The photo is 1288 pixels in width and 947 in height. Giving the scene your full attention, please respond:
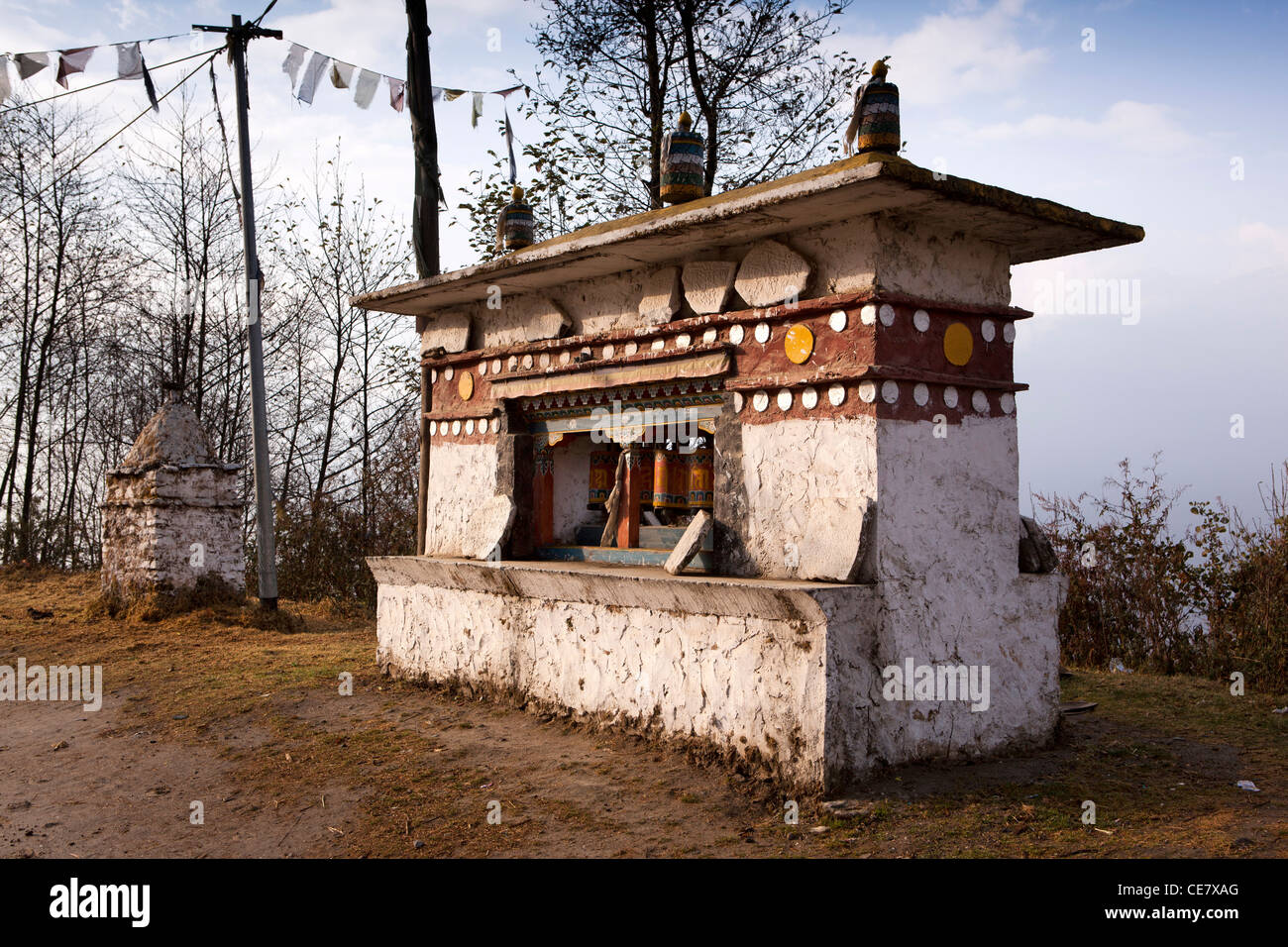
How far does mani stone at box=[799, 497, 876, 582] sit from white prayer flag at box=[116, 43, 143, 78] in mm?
8825

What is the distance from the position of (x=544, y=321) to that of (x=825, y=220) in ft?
8.03

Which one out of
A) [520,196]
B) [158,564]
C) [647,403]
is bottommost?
[158,564]

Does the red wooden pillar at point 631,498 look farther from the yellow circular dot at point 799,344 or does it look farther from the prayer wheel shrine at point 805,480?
the yellow circular dot at point 799,344

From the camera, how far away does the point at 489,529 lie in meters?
7.34

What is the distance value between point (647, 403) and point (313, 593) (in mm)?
9493

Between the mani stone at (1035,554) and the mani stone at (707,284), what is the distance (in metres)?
2.11

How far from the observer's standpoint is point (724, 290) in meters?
5.79

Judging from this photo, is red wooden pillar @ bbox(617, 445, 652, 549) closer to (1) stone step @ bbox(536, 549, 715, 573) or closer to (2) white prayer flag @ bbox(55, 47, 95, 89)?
(1) stone step @ bbox(536, 549, 715, 573)

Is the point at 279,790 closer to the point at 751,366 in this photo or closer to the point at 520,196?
the point at 751,366

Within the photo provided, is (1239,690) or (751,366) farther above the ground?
(751,366)

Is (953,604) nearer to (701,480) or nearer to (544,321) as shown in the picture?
(701,480)

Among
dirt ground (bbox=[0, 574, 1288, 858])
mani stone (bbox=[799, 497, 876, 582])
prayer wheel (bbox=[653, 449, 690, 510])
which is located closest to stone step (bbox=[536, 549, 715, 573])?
prayer wheel (bbox=[653, 449, 690, 510])

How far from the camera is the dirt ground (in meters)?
4.32

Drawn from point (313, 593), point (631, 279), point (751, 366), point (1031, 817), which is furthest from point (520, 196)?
point (313, 593)
